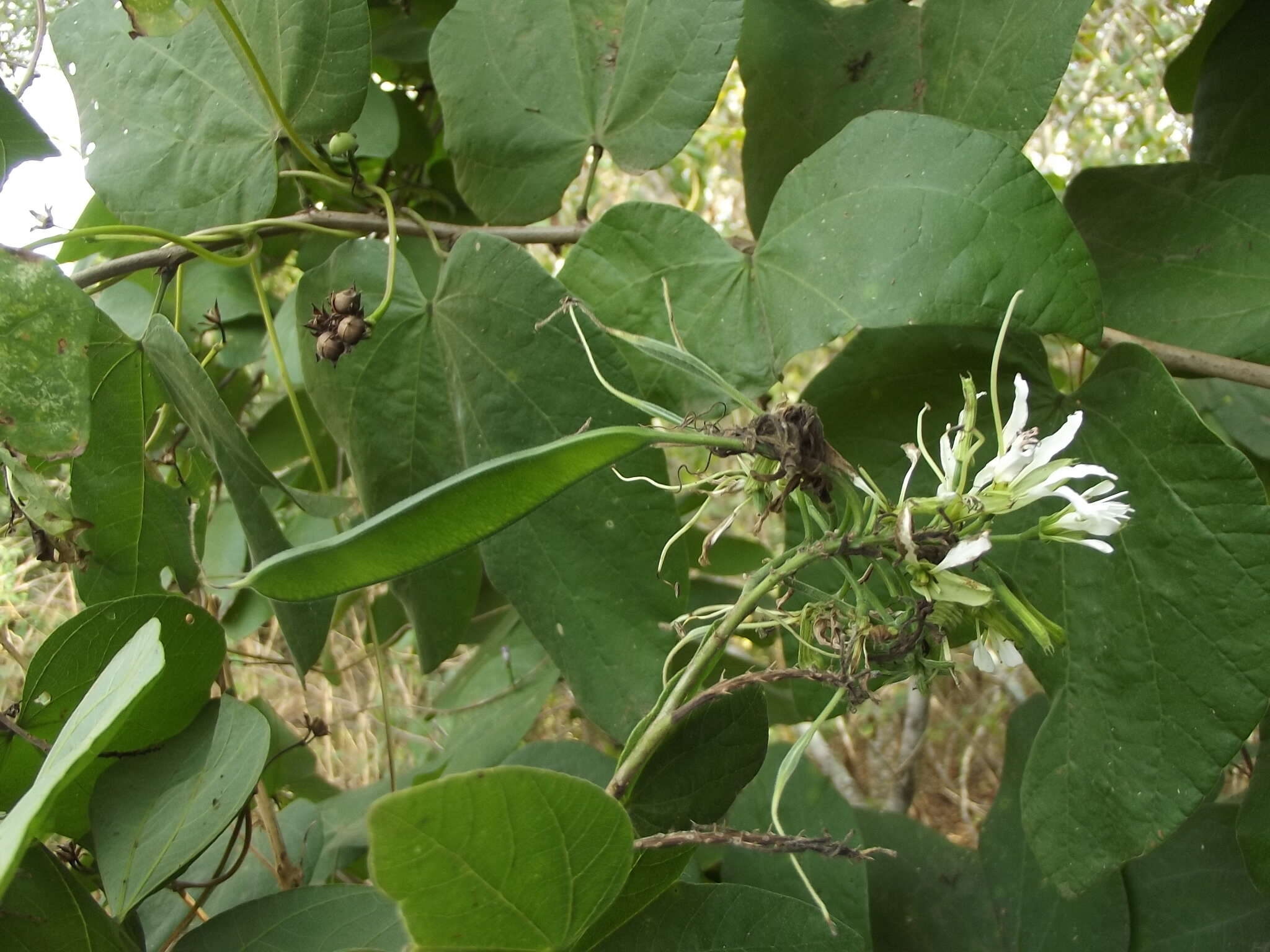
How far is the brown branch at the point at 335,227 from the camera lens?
62cm

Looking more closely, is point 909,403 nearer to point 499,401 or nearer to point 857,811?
point 499,401

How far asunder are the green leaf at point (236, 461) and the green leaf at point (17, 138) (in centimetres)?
15

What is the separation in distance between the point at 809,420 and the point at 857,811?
1.53ft

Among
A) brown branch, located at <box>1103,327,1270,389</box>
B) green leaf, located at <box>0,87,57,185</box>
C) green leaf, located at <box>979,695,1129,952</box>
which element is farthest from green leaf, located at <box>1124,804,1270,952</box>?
green leaf, located at <box>0,87,57,185</box>

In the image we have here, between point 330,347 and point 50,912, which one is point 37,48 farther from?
point 50,912

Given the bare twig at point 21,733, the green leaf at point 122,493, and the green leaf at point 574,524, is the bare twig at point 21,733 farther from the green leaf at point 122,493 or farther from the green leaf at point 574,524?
the green leaf at point 574,524

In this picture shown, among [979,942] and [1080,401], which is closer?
[1080,401]

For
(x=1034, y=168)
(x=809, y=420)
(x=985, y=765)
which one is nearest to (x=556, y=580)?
(x=809, y=420)

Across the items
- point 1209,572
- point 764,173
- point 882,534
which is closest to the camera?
point 882,534

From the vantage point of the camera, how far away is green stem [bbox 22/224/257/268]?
1.71 ft

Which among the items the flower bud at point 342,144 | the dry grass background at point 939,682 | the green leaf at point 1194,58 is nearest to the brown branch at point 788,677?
the flower bud at point 342,144

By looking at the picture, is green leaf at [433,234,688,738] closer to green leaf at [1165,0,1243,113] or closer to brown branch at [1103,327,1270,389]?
brown branch at [1103,327,1270,389]

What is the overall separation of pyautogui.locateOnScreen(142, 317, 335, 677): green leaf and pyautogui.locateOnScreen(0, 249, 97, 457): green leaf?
43mm

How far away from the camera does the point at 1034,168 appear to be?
46 cm
